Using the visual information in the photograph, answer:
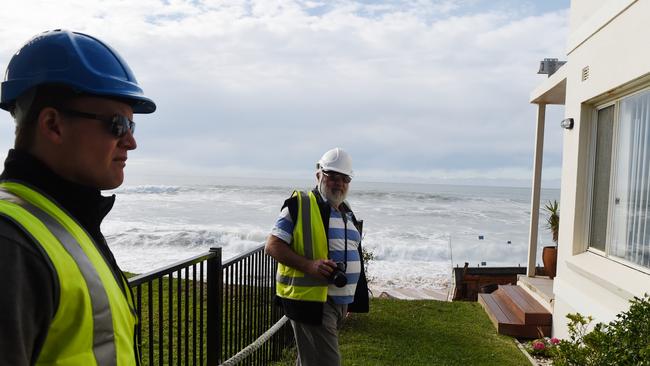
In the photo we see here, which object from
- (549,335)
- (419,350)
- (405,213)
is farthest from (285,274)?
(405,213)

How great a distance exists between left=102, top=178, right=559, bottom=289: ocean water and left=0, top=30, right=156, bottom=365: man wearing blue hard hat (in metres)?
13.5

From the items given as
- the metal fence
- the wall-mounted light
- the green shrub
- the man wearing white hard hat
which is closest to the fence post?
the metal fence

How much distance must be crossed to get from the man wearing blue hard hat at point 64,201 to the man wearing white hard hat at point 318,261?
2.12 metres

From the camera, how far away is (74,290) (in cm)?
99

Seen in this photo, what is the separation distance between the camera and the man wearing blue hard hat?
926 mm

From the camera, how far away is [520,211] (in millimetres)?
47812

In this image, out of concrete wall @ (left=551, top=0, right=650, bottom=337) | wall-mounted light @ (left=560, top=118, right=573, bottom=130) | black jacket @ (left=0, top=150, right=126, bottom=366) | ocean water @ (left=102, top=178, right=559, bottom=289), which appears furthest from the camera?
ocean water @ (left=102, top=178, right=559, bottom=289)

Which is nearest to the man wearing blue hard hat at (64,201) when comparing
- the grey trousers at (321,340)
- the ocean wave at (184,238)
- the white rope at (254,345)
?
the grey trousers at (321,340)

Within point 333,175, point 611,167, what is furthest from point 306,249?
point 611,167

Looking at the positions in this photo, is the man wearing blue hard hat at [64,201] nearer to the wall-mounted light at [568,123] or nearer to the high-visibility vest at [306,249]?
the high-visibility vest at [306,249]

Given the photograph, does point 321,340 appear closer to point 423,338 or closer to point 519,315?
point 423,338

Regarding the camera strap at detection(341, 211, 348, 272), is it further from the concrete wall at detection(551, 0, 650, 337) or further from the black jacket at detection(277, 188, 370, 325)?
the concrete wall at detection(551, 0, 650, 337)

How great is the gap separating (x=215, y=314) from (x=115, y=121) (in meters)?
2.50

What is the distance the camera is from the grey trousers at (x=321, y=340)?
11.3 ft
